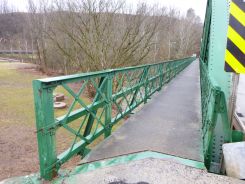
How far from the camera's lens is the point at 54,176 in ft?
7.70

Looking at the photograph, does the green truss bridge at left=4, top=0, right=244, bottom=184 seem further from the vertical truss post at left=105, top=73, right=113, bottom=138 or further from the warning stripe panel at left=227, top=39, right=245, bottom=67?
the warning stripe panel at left=227, top=39, right=245, bottom=67

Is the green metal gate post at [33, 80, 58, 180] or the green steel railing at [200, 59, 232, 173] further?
the green steel railing at [200, 59, 232, 173]

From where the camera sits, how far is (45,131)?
2.21m

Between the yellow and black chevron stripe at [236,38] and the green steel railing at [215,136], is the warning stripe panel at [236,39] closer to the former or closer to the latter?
the yellow and black chevron stripe at [236,38]

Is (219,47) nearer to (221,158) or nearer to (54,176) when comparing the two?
(221,158)

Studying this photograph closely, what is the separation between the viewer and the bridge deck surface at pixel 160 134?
3.13 meters

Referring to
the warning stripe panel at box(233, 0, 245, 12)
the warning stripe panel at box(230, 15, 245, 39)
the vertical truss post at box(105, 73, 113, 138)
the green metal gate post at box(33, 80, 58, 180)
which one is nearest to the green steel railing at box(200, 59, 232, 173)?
the warning stripe panel at box(230, 15, 245, 39)

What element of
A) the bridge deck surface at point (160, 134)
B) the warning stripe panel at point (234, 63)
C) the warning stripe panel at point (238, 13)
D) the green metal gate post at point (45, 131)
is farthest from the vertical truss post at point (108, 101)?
the warning stripe panel at point (238, 13)

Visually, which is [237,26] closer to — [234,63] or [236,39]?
[236,39]

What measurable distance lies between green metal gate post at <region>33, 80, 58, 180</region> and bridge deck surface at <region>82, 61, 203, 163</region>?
62 centimetres

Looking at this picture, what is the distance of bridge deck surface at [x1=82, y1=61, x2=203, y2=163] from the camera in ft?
10.3

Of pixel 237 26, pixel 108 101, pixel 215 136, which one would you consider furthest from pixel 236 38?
pixel 108 101

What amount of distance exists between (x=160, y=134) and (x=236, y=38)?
2.18 metres

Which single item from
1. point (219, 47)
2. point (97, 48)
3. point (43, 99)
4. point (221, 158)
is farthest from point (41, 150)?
point (97, 48)
